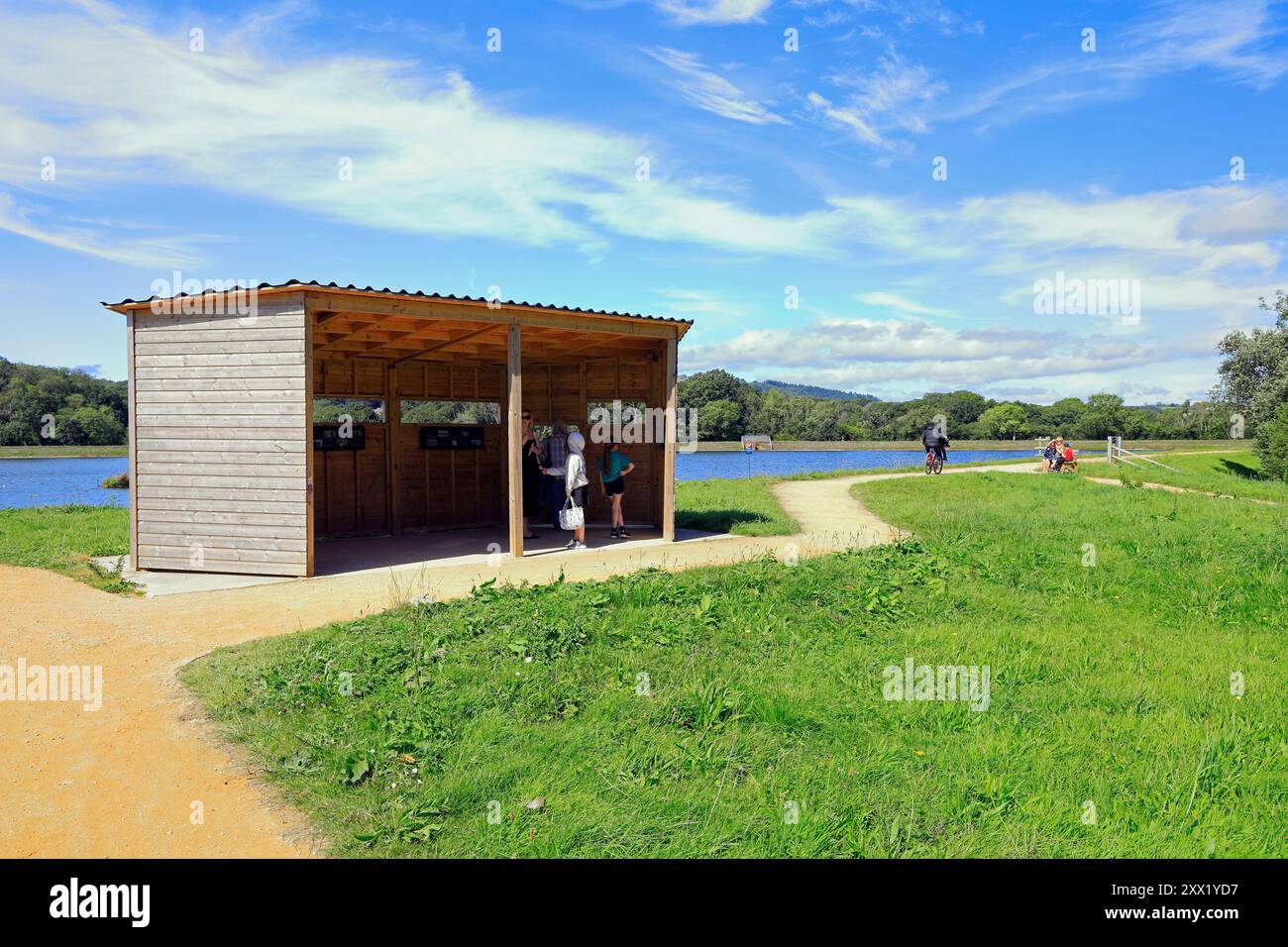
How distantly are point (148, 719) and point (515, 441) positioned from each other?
20.7 ft

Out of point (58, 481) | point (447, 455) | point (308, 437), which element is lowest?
point (58, 481)

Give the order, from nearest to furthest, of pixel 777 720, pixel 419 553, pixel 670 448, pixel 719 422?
pixel 777 720, pixel 419 553, pixel 670 448, pixel 719 422

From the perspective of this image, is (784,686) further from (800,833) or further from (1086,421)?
(1086,421)

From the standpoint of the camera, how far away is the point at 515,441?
11047 millimetres

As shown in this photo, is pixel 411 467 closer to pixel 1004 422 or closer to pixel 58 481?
pixel 58 481

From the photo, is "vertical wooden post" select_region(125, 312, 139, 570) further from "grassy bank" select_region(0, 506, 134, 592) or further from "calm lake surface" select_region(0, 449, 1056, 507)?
"calm lake surface" select_region(0, 449, 1056, 507)

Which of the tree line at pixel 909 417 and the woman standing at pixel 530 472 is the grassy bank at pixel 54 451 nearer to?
the tree line at pixel 909 417

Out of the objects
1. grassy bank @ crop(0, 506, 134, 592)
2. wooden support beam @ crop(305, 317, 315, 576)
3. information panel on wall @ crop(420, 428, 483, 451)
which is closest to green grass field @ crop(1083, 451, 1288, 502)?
information panel on wall @ crop(420, 428, 483, 451)

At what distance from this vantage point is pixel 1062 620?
24.7ft

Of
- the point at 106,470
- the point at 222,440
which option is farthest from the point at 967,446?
the point at 222,440

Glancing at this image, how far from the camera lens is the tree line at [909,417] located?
66.6 meters

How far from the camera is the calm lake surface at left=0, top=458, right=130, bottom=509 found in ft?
76.1

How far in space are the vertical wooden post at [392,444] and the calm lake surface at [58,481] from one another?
4.17 metres

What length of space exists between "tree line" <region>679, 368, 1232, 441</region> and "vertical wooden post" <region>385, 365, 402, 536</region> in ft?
154
